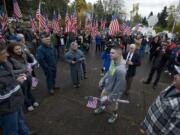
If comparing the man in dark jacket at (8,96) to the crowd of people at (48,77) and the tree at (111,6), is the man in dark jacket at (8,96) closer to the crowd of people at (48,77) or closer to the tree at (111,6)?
the crowd of people at (48,77)

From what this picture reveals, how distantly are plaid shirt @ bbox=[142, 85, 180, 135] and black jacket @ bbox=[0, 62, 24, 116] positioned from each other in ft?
6.67

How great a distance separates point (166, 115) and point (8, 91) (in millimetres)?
2186

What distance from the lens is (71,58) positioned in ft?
19.0

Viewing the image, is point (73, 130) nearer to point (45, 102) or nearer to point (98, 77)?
point (45, 102)

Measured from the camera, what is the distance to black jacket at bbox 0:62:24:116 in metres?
2.32

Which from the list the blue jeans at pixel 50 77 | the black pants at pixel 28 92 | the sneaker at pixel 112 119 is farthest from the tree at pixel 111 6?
the sneaker at pixel 112 119

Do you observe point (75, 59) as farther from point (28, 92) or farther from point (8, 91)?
point (8, 91)

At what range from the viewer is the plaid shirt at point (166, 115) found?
1934mm

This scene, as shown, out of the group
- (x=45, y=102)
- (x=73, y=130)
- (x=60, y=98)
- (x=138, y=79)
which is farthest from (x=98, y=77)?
(x=73, y=130)

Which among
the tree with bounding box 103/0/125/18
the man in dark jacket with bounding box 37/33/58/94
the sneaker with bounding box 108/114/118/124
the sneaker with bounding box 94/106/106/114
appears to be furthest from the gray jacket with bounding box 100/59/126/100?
the tree with bounding box 103/0/125/18

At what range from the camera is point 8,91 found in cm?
237

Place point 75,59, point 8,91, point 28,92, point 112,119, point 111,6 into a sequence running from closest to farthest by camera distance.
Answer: point 8,91, point 112,119, point 28,92, point 75,59, point 111,6

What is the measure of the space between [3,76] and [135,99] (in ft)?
14.5

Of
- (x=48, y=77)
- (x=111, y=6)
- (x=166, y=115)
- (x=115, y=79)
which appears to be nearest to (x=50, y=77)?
(x=48, y=77)
